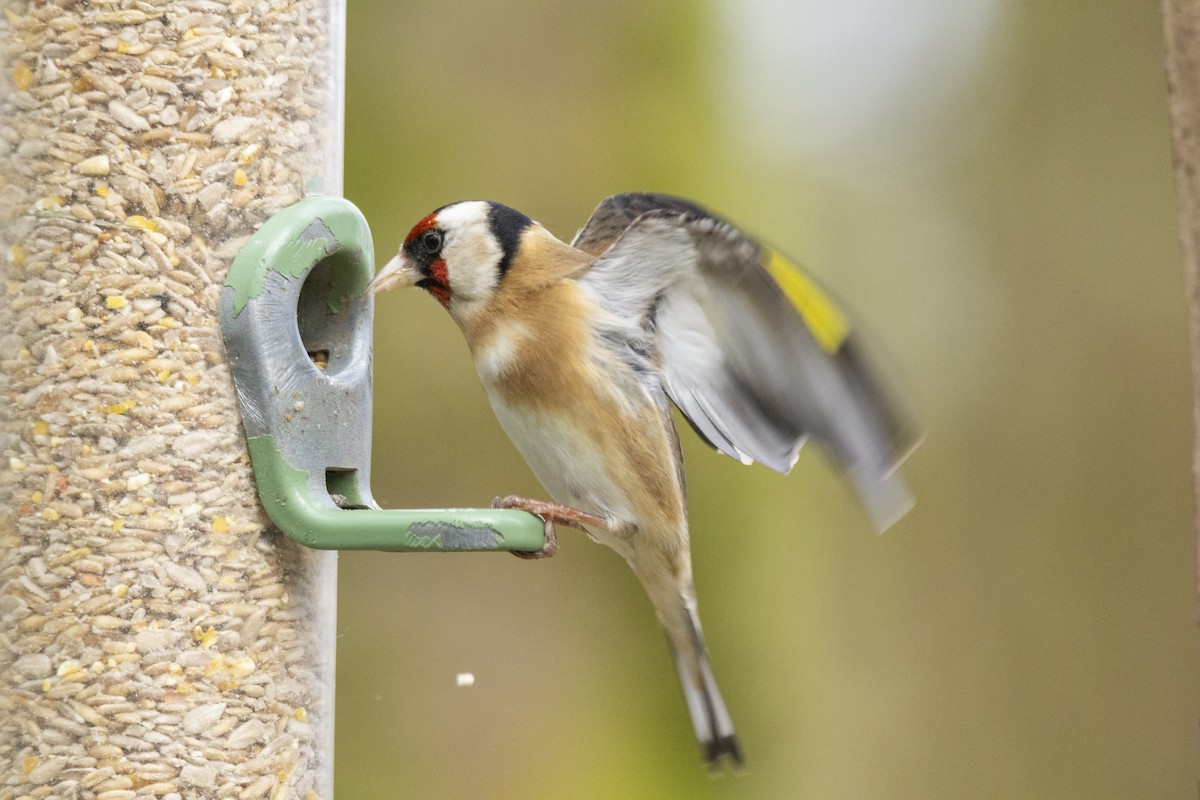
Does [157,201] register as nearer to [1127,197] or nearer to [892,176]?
[892,176]

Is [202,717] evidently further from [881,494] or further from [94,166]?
[881,494]

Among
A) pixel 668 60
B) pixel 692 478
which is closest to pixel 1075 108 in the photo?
pixel 668 60

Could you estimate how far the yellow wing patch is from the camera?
2.57 metres

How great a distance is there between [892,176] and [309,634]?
17.5 feet

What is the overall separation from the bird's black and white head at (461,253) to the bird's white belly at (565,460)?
242mm

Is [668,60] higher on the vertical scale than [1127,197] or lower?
higher

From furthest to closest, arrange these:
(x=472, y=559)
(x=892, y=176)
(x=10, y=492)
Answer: (x=892, y=176), (x=472, y=559), (x=10, y=492)

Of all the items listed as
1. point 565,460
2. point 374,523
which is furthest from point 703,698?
point 374,523

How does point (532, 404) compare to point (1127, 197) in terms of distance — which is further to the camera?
point (1127, 197)

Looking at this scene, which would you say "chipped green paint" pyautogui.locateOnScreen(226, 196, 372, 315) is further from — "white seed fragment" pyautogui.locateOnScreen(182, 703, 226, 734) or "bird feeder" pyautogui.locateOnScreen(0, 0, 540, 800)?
"white seed fragment" pyautogui.locateOnScreen(182, 703, 226, 734)

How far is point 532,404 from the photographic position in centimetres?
284

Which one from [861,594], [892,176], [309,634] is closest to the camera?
[309,634]

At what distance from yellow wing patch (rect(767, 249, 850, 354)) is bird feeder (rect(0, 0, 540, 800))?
786 mm

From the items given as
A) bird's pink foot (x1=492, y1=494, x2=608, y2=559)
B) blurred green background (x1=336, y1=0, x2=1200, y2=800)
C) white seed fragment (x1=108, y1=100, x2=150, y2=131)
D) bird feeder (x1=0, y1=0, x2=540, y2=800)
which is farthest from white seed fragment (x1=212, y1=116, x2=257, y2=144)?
blurred green background (x1=336, y1=0, x2=1200, y2=800)
